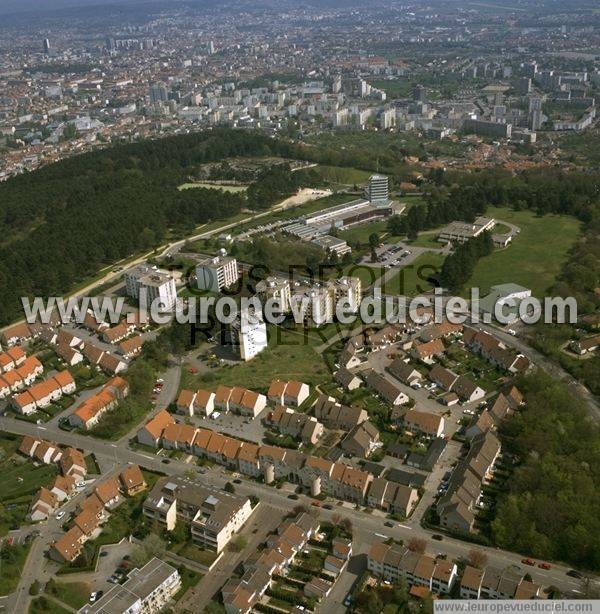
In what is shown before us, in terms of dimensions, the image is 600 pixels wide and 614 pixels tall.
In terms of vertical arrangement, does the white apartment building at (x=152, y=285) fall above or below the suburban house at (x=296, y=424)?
above

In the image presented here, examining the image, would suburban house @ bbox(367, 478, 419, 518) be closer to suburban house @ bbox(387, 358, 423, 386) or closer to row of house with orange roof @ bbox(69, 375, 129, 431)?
suburban house @ bbox(387, 358, 423, 386)

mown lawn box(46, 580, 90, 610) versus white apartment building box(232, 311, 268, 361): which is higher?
white apartment building box(232, 311, 268, 361)

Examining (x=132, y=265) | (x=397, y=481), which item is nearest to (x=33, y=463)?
(x=397, y=481)

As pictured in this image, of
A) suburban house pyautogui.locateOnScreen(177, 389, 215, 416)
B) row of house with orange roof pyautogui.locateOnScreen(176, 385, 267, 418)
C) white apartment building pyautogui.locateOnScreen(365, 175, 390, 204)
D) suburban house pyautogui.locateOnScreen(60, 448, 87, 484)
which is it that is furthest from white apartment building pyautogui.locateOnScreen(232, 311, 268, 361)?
white apartment building pyautogui.locateOnScreen(365, 175, 390, 204)

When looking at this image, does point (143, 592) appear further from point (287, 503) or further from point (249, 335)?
point (249, 335)

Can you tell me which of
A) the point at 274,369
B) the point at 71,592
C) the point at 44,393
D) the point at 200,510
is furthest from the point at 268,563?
the point at 44,393

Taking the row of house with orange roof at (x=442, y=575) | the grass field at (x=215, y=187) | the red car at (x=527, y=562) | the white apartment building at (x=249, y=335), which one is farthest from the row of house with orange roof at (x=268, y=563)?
the grass field at (x=215, y=187)

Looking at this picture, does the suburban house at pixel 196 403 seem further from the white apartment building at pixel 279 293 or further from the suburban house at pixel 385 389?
the white apartment building at pixel 279 293
